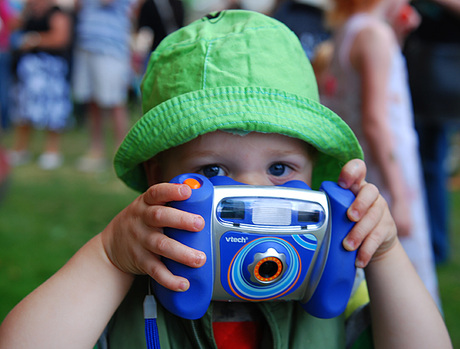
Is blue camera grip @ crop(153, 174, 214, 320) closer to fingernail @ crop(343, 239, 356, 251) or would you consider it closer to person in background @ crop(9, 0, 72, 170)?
fingernail @ crop(343, 239, 356, 251)

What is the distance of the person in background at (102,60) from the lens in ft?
12.8

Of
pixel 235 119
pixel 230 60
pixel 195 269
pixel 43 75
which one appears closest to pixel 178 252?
pixel 195 269

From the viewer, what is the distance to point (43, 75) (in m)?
4.39

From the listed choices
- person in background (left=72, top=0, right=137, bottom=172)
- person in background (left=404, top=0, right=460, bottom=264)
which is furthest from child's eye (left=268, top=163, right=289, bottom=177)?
person in background (left=72, top=0, right=137, bottom=172)

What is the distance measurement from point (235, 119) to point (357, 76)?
41.0 inches

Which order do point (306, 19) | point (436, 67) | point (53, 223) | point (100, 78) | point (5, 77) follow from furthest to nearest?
1. point (5, 77)
2. point (100, 78)
3. point (53, 223)
4. point (306, 19)
5. point (436, 67)

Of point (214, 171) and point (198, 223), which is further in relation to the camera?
point (214, 171)

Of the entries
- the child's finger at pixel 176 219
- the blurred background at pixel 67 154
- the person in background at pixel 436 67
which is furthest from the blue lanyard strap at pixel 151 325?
the person in background at pixel 436 67

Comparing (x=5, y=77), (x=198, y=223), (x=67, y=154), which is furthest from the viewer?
(x=5, y=77)

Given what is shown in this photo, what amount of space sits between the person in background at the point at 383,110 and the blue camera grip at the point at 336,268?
867 millimetres

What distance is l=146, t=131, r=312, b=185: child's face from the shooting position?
0.83m

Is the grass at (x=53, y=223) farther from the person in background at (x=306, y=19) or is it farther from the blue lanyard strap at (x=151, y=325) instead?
the person in background at (x=306, y=19)

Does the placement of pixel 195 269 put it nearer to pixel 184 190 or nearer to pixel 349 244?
pixel 184 190

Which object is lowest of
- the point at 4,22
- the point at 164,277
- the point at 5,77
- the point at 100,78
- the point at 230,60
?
the point at 5,77
